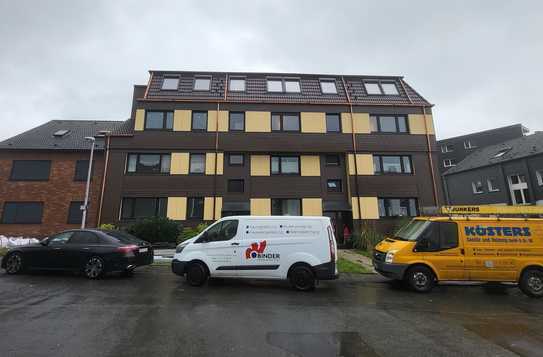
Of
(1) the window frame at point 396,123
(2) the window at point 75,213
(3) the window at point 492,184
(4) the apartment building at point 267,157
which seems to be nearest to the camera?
(4) the apartment building at point 267,157

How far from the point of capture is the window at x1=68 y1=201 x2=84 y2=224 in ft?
55.2

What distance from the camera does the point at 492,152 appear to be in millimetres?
29266

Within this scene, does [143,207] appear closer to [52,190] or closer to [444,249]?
[52,190]

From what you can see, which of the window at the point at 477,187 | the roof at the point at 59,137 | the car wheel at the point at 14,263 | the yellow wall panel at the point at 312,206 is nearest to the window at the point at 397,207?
the yellow wall panel at the point at 312,206

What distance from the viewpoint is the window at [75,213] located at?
1683 cm

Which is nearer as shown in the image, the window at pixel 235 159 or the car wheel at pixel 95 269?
the car wheel at pixel 95 269

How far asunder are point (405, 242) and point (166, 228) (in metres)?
11.3

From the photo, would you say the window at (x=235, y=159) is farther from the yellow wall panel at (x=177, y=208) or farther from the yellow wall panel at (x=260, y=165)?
the yellow wall panel at (x=177, y=208)

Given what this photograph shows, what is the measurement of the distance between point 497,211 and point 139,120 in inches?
730

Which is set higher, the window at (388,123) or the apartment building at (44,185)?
the window at (388,123)

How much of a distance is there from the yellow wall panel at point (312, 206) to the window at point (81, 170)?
48.7 ft

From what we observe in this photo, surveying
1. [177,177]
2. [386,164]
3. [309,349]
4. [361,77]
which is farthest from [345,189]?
[309,349]

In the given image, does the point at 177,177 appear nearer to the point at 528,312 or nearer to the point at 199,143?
the point at 199,143

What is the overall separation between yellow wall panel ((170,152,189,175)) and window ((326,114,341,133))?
9772 mm
